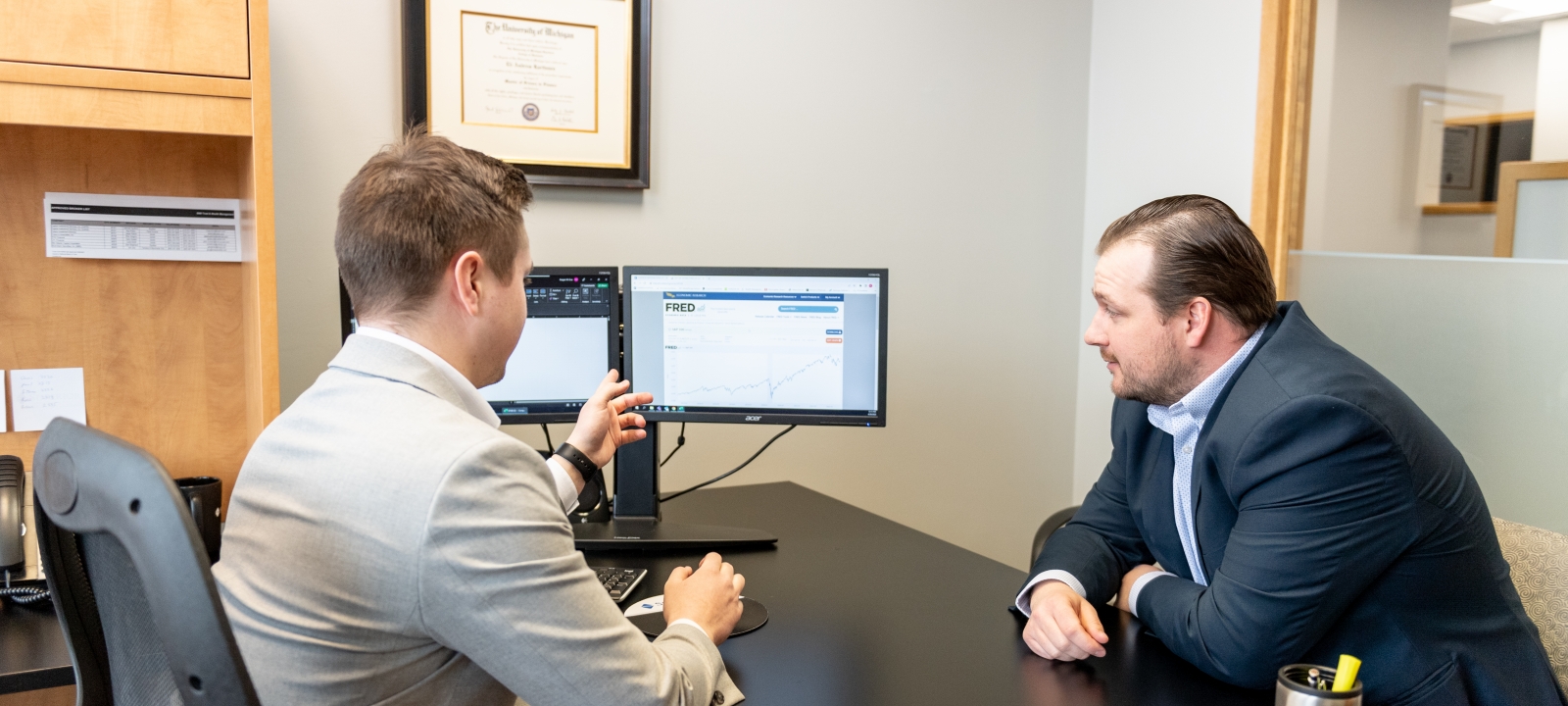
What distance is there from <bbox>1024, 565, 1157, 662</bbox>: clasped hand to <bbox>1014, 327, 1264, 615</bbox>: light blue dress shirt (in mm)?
29

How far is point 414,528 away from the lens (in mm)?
842

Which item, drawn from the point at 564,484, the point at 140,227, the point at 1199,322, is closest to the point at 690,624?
the point at 564,484

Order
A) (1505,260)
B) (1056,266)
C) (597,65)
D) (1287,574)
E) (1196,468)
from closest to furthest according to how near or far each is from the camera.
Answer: (1287,574) < (1196,468) < (1505,260) < (597,65) < (1056,266)

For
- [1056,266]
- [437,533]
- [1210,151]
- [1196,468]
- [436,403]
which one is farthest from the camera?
[1056,266]

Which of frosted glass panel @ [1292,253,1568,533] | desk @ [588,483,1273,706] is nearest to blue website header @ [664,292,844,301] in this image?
desk @ [588,483,1273,706]

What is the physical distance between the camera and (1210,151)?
2.55 meters

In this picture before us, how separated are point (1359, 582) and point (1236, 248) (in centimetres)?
48

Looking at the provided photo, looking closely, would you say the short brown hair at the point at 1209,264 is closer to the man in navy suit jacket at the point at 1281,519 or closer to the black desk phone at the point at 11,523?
the man in navy suit jacket at the point at 1281,519

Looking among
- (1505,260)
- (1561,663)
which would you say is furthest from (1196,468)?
(1505,260)

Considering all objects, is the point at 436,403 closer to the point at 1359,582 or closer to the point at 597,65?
the point at 1359,582

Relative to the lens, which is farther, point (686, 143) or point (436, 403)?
point (686, 143)

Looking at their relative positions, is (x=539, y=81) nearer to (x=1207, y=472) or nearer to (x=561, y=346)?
(x=561, y=346)

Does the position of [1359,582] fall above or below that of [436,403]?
below

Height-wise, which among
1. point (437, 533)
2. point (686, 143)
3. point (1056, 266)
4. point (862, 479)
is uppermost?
point (686, 143)
